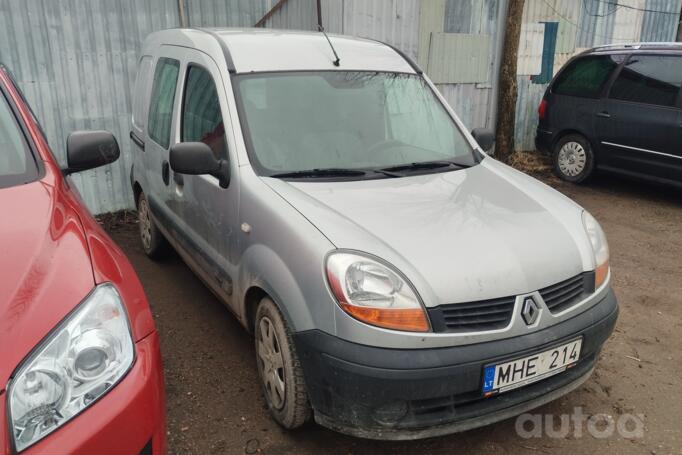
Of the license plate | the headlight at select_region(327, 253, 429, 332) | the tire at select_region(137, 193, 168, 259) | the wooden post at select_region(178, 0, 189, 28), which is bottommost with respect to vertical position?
the tire at select_region(137, 193, 168, 259)

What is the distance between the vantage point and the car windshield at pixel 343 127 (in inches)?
119

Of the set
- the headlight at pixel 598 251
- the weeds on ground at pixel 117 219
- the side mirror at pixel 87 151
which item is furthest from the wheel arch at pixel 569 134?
the side mirror at pixel 87 151

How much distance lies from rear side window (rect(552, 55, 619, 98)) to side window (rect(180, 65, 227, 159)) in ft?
18.2

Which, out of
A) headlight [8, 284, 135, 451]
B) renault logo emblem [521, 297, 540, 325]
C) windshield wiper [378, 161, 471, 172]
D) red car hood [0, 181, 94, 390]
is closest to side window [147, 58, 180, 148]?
windshield wiper [378, 161, 471, 172]

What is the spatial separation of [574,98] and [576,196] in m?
1.33

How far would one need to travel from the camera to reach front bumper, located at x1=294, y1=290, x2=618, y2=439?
218cm

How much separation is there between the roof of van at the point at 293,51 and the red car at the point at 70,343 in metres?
1.61

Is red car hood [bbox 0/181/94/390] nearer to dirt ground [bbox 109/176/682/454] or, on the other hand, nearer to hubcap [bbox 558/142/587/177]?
dirt ground [bbox 109/176/682/454]

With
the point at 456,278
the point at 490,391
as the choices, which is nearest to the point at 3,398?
the point at 456,278

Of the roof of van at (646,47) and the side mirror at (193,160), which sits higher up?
the roof of van at (646,47)

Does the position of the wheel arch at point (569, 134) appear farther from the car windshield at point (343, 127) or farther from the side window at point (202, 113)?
the side window at point (202, 113)

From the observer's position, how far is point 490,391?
7.51 ft

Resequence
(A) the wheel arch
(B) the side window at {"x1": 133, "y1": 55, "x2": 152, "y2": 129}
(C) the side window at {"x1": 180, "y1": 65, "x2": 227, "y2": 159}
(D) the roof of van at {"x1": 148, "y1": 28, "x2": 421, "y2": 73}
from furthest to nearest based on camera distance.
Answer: (A) the wheel arch, (B) the side window at {"x1": 133, "y1": 55, "x2": 152, "y2": 129}, (D) the roof of van at {"x1": 148, "y1": 28, "x2": 421, "y2": 73}, (C) the side window at {"x1": 180, "y1": 65, "x2": 227, "y2": 159}

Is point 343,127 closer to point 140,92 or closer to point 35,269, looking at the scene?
point 35,269
